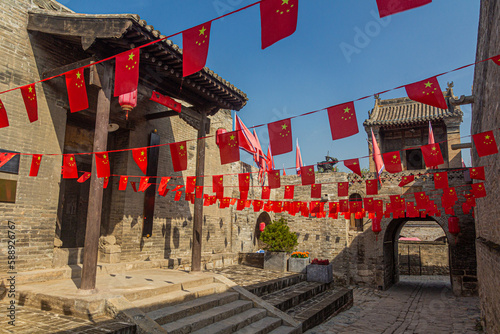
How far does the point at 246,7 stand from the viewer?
364cm

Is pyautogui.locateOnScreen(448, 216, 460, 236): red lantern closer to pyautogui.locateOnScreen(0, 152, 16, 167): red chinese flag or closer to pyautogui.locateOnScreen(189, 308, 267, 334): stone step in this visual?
pyautogui.locateOnScreen(189, 308, 267, 334): stone step

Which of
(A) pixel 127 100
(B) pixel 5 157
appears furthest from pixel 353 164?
(B) pixel 5 157

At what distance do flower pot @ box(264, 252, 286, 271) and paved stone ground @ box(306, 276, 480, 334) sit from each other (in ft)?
9.09

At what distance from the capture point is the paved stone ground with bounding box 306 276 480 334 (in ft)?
30.9

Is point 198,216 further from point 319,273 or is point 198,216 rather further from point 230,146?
point 319,273

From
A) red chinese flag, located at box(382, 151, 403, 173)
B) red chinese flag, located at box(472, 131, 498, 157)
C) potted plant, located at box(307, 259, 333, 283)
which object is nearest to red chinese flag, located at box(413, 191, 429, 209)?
red chinese flag, located at box(382, 151, 403, 173)

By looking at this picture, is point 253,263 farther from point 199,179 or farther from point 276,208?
point 199,179

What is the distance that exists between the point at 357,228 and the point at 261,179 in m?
6.01

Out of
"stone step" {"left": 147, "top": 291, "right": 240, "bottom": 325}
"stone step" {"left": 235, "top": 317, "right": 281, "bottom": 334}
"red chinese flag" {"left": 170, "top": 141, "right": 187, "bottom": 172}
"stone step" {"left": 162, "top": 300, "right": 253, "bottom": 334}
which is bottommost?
"stone step" {"left": 235, "top": 317, "right": 281, "bottom": 334}

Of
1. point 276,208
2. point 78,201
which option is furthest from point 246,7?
point 276,208

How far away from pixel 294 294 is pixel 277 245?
13.3 feet

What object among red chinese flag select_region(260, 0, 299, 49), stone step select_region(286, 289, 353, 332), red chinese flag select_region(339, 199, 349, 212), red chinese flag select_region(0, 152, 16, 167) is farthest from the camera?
red chinese flag select_region(339, 199, 349, 212)

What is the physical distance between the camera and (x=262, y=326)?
659cm

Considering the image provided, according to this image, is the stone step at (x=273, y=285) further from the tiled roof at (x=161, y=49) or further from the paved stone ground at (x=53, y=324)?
the tiled roof at (x=161, y=49)
